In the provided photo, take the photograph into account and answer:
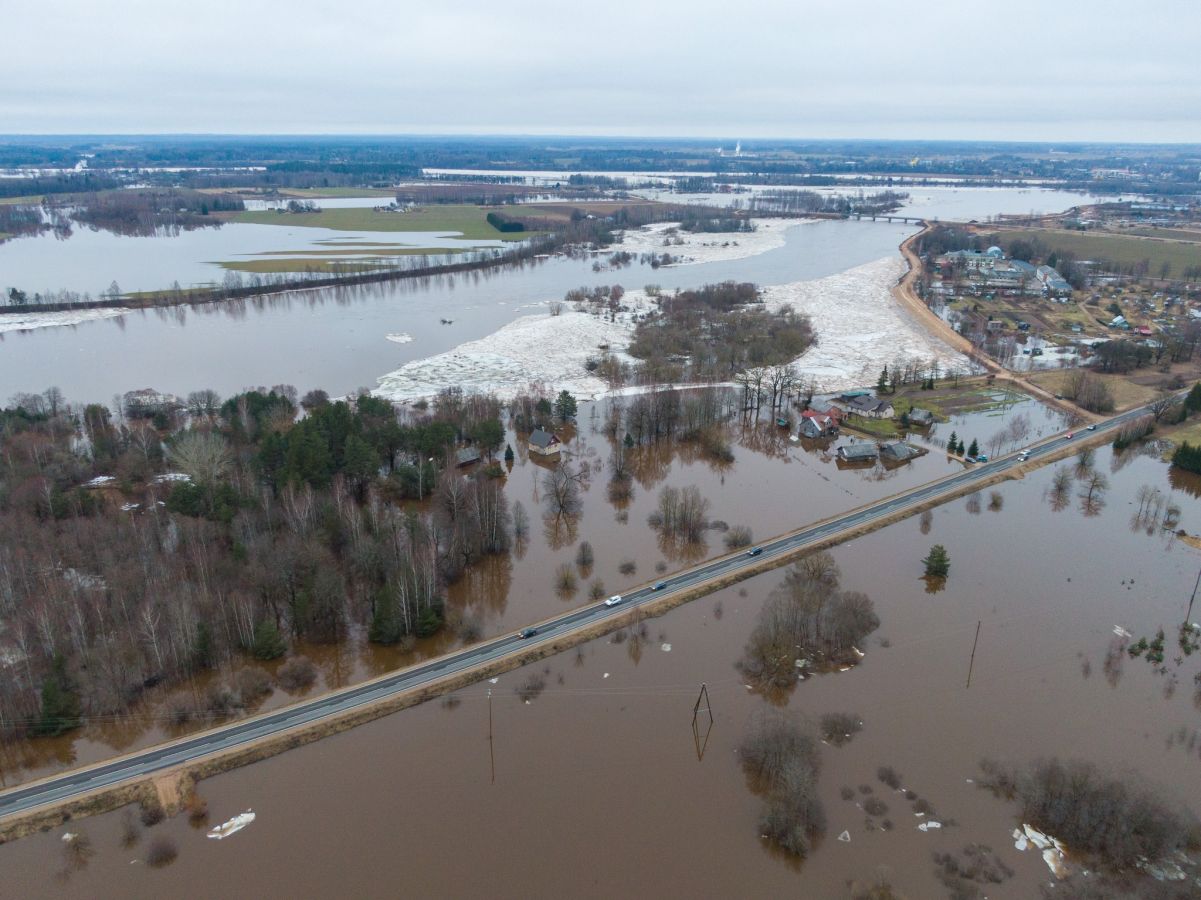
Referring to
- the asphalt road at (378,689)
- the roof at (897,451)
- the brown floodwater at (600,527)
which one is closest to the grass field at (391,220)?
the brown floodwater at (600,527)

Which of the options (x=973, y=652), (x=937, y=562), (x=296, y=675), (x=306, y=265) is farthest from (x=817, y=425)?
(x=306, y=265)

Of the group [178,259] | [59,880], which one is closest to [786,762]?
[59,880]

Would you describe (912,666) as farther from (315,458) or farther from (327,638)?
(315,458)

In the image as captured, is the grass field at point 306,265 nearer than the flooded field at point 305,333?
No

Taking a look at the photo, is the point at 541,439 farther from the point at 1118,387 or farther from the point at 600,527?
the point at 1118,387

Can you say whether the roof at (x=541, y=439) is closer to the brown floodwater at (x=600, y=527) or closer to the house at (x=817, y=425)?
the brown floodwater at (x=600, y=527)

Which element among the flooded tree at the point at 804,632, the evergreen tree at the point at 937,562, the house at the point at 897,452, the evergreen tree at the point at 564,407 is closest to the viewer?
the flooded tree at the point at 804,632
